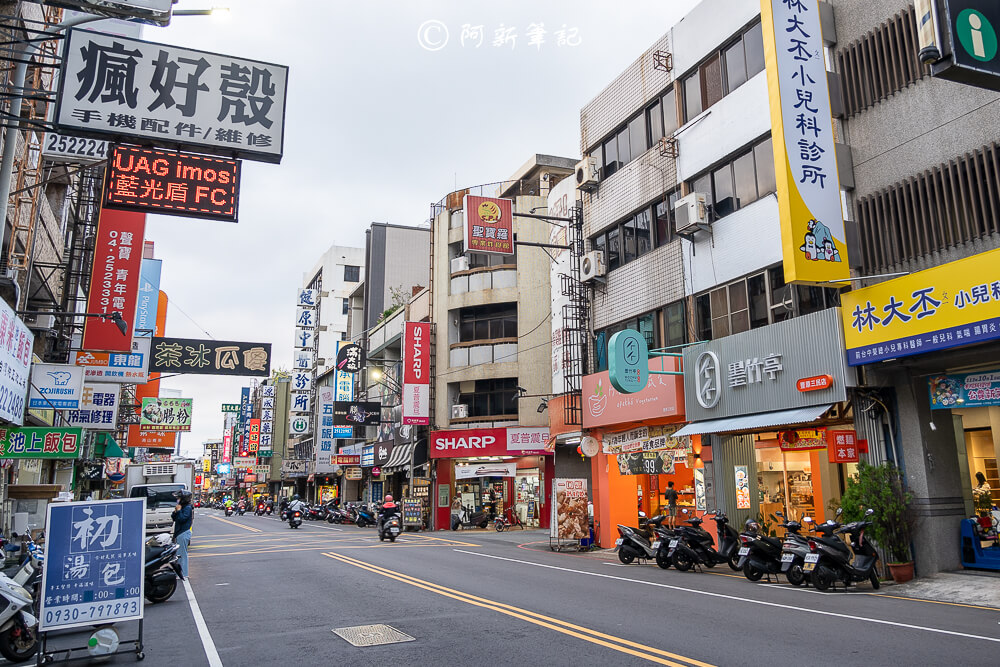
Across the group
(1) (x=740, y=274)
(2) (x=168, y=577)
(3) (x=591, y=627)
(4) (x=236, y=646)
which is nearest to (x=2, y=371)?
(2) (x=168, y=577)

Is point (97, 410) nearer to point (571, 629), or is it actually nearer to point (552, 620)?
point (552, 620)

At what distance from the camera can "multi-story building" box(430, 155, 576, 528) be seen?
3725 centimetres

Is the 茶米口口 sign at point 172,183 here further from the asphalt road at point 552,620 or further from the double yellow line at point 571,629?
the double yellow line at point 571,629

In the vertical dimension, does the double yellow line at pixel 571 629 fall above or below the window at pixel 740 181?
below

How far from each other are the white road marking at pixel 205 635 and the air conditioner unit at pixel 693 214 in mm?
14843

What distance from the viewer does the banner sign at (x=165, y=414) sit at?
123 ft

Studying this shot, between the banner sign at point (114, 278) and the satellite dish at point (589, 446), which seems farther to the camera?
the satellite dish at point (589, 446)

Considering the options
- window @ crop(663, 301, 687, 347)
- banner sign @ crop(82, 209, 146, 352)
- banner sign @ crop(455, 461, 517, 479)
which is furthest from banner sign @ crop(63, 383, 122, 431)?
banner sign @ crop(455, 461, 517, 479)

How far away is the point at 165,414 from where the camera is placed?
1499 inches

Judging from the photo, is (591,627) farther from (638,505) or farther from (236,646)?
(638,505)

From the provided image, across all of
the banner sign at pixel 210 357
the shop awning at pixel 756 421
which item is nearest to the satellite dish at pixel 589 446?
the shop awning at pixel 756 421

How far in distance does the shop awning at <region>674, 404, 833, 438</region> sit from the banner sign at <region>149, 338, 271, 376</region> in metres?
11.3

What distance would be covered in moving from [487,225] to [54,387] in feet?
54.4

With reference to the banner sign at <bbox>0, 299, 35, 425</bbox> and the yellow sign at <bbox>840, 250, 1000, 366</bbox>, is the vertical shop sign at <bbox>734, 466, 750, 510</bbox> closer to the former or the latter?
the yellow sign at <bbox>840, 250, 1000, 366</bbox>
